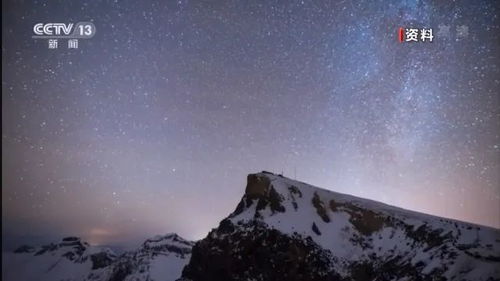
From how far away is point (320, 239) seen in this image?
283ft

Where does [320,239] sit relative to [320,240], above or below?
above

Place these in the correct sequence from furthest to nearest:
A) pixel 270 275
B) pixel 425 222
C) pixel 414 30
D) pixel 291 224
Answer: pixel 291 224 → pixel 270 275 → pixel 425 222 → pixel 414 30

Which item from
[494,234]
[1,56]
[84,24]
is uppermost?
[84,24]

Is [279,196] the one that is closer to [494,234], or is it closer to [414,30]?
[494,234]

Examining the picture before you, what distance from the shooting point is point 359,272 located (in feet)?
256

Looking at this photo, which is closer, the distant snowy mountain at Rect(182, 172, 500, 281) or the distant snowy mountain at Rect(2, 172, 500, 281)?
the distant snowy mountain at Rect(2, 172, 500, 281)

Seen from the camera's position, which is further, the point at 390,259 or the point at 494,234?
the point at 390,259

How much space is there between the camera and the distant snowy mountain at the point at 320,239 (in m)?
67.2

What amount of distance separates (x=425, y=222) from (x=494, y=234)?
14.6 metres

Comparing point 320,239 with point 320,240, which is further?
point 320,239

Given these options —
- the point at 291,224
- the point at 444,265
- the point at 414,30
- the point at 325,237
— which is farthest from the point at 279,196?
the point at 414,30

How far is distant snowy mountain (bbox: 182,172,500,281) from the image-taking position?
67.2 metres

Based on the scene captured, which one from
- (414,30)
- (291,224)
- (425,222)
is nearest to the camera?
(414,30)

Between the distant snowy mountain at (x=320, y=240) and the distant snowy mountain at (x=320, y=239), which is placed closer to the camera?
the distant snowy mountain at (x=320, y=240)
